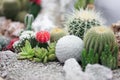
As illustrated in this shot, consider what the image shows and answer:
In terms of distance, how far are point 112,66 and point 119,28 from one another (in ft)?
1.58

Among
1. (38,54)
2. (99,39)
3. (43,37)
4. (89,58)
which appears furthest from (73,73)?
(43,37)

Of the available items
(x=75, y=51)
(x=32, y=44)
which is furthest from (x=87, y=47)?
(x=32, y=44)

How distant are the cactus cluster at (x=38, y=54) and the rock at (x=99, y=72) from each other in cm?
48

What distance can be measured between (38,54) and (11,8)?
8.28 feet

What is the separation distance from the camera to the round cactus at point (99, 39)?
249cm

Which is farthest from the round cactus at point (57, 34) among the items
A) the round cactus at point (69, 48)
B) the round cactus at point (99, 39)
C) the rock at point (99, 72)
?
the rock at point (99, 72)

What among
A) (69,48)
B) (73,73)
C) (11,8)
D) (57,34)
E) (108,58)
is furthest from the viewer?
(11,8)

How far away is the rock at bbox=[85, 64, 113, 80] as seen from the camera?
2264 mm

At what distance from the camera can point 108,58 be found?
8.10 feet

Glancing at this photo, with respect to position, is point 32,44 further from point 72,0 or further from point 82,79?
point 72,0

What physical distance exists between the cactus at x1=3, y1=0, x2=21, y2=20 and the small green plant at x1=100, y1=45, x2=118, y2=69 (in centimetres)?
278

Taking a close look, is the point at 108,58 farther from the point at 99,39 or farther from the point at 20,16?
the point at 20,16

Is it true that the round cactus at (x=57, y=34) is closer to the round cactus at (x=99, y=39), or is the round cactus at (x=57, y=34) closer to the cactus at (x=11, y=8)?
the round cactus at (x=99, y=39)

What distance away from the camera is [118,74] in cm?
243
